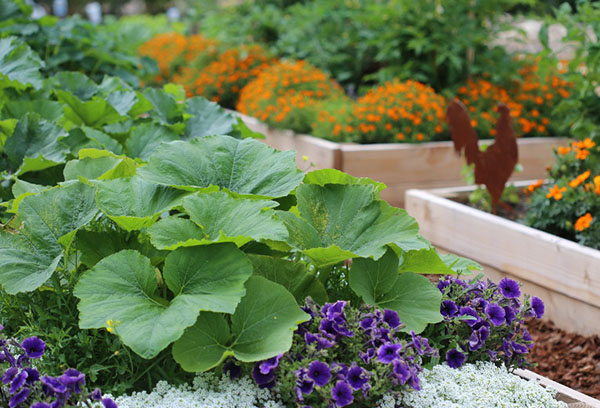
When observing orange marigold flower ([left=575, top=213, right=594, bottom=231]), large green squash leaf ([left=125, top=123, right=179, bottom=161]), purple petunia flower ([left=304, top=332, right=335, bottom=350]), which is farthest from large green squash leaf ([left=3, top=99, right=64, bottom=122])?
orange marigold flower ([left=575, top=213, right=594, bottom=231])

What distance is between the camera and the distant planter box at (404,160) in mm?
4512

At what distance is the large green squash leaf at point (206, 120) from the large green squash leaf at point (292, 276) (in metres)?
1.07

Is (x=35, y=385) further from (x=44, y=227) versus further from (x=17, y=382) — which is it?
(x=44, y=227)

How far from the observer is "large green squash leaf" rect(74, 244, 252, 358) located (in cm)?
136

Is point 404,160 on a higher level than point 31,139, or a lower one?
lower

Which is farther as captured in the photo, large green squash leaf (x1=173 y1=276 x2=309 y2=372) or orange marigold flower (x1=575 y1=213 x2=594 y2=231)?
orange marigold flower (x1=575 y1=213 x2=594 y2=231)

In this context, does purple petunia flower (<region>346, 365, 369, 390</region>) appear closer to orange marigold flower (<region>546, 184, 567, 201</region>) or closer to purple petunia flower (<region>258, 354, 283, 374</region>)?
purple petunia flower (<region>258, 354, 283, 374</region>)

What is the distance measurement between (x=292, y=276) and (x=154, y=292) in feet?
1.05

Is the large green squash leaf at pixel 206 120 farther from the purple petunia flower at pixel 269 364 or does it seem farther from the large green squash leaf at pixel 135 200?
the purple petunia flower at pixel 269 364

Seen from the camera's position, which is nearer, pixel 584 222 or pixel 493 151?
pixel 584 222

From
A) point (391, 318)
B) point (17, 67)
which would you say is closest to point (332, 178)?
point (391, 318)

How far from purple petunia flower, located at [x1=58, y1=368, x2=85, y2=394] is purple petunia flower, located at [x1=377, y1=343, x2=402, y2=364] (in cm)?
59

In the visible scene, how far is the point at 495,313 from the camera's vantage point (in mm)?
1683

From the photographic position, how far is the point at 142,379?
1.59m
